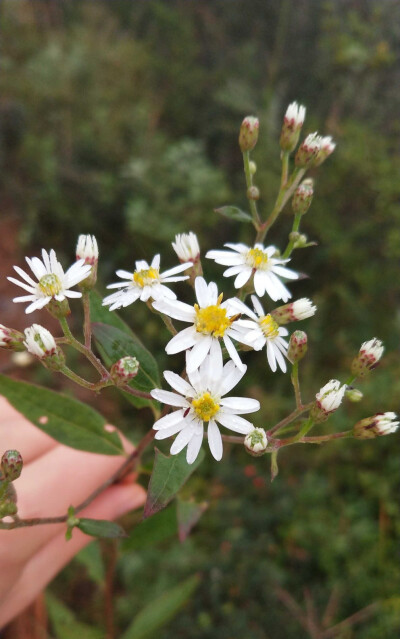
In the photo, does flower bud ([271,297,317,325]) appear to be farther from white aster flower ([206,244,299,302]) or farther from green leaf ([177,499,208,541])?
green leaf ([177,499,208,541])

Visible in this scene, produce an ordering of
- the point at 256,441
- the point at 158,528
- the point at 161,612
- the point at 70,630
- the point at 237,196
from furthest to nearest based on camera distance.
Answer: the point at 237,196
the point at 161,612
the point at 70,630
the point at 158,528
the point at 256,441

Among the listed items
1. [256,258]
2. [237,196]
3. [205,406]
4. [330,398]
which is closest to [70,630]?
[205,406]

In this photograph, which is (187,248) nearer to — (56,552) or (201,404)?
(201,404)

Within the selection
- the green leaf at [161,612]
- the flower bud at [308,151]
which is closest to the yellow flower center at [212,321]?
the flower bud at [308,151]

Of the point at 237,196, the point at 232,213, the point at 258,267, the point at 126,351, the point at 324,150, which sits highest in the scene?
the point at 237,196

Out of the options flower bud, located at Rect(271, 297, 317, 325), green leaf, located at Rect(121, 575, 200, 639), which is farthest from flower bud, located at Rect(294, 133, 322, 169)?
green leaf, located at Rect(121, 575, 200, 639)

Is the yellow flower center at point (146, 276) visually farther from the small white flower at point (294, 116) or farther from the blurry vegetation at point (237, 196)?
the blurry vegetation at point (237, 196)

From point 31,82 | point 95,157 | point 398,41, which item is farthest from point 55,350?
point 398,41
